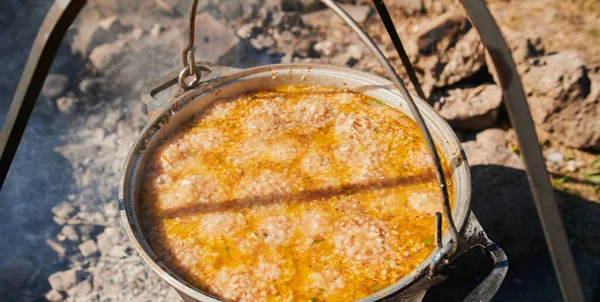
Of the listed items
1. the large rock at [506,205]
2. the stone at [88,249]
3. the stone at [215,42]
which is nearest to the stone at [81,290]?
the stone at [88,249]

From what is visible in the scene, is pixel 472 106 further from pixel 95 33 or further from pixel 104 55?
pixel 95 33

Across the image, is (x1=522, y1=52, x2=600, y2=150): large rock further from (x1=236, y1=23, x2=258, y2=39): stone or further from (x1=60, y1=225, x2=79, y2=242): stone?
(x1=60, y1=225, x2=79, y2=242): stone

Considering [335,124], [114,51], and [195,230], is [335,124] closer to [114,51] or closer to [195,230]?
[195,230]

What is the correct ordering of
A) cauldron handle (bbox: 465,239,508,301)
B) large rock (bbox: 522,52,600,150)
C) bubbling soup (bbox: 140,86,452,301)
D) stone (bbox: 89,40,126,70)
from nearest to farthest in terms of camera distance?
cauldron handle (bbox: 465,239,508,301), bubbling soup (bbox: 140,86,452,301), large rock (bbox: 522,52,600,150), stone (bbox: 89,40,126,70)

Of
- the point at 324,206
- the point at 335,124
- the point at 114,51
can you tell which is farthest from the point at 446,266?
the point at 114,51

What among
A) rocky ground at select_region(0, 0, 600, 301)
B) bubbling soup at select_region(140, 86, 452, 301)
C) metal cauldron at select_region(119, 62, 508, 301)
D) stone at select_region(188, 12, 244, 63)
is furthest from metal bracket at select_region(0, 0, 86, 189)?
stone at select_region(188, 12, 244, 63)

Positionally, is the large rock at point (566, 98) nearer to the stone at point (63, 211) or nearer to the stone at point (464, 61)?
the stone at point (464, 61)

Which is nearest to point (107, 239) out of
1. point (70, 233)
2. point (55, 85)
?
point (70, 233)
